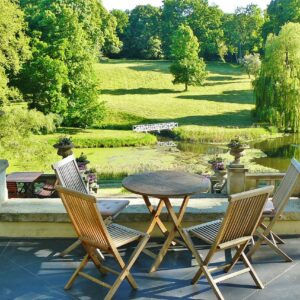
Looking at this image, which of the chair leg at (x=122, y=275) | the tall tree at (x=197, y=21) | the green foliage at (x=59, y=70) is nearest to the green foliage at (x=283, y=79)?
the green foliage at (x=59, y=70)

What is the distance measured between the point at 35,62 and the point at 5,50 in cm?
792

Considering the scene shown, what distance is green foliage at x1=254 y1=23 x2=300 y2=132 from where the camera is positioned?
2688 centimetres

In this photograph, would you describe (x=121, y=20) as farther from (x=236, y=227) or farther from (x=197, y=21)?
(x=236, y=227)

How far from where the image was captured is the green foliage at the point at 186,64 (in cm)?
4494

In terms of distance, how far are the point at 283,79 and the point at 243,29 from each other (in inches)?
1457

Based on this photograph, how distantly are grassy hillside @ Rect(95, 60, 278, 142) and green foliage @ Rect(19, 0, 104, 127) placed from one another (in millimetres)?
3622

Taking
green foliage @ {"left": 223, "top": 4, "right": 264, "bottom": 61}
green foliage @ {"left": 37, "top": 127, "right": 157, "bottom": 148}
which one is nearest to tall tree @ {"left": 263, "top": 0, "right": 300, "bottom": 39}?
green foliage @ {"left": 223, "top": 4, "right": 264, "bottom": 61}

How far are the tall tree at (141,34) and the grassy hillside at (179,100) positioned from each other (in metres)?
4.97

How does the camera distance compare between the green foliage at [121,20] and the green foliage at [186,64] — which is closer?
the green foliage at [186,64]

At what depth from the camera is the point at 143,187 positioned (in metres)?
3.94

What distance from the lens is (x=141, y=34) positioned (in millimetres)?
60219

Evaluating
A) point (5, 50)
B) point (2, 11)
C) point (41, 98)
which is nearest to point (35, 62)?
point (41, 98)

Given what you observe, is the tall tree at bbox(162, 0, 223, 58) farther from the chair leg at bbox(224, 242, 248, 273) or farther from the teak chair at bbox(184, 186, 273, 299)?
the teak chair at bbox(184, 186, 273, 299)

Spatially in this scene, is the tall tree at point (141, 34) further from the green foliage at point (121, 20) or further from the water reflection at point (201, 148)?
the water reflection at point (201, 148)
